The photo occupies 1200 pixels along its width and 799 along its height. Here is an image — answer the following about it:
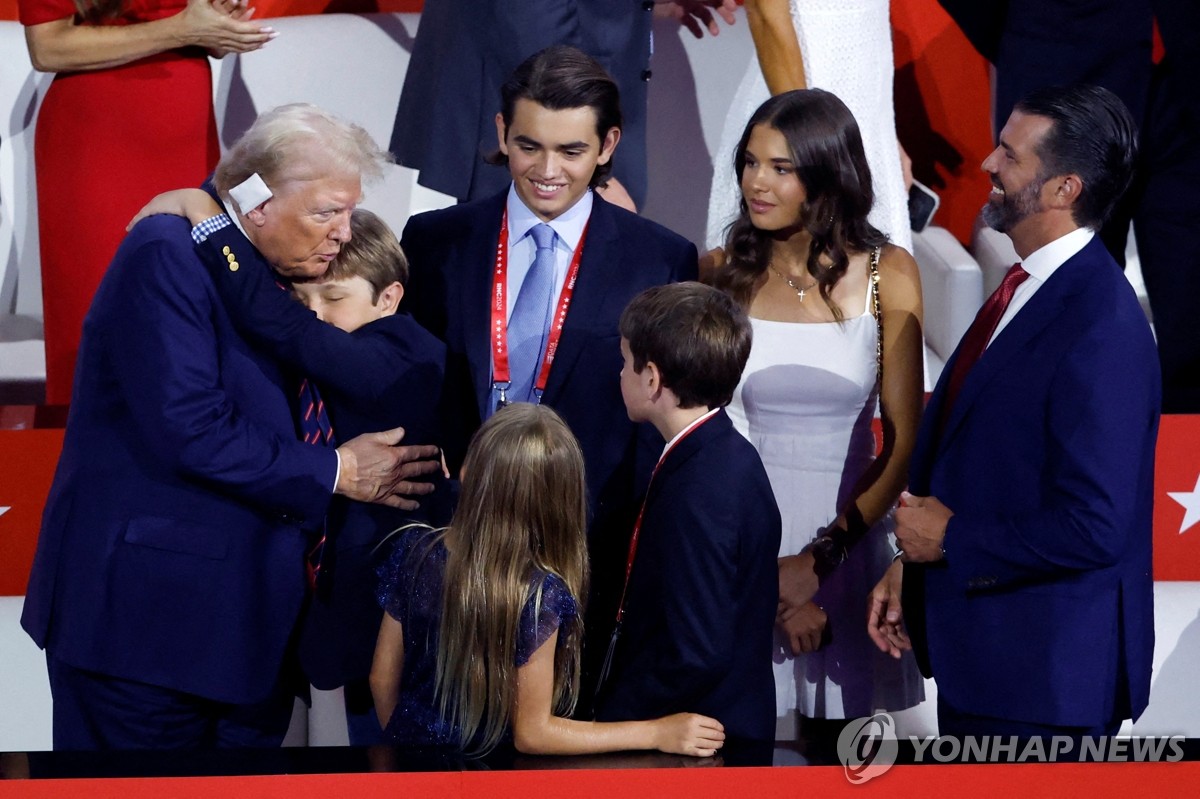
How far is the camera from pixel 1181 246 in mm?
4137

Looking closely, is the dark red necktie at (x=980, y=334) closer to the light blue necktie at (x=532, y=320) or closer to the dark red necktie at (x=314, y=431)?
the light blue necktie at (x=532, y=320)

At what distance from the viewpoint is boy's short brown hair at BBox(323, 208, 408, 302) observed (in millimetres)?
2553

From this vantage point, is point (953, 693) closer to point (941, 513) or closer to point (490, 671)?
point (941, 513)

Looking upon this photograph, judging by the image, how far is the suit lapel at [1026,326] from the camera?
7.93 feet

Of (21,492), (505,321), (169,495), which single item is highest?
(505,321)

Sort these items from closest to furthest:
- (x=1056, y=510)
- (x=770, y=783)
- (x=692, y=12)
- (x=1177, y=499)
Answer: (x=770, y=783) → (x=1056, y=510) → (x=1177, y=499) → (x=692, y=12)

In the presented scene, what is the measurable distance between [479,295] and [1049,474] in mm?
1015

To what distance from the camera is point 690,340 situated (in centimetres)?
236

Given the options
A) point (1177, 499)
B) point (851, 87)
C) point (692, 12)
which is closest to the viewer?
point (1177, 499)

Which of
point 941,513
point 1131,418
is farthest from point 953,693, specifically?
point 1131,418

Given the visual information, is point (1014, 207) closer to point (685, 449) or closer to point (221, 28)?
point (685, 449)

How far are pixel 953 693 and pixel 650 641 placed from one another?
567mm

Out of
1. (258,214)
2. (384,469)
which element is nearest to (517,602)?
(384,469)

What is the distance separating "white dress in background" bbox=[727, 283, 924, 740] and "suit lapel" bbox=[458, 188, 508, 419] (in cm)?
55
